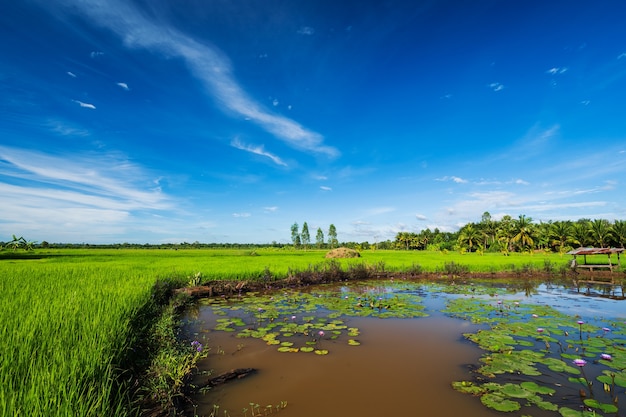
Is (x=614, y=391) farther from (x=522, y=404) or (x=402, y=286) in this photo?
(x=402, y=286)

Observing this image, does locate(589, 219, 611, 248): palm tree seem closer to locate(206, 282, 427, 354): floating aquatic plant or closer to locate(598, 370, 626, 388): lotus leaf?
locate(206, 282, 427, 354): floating aquatic plant

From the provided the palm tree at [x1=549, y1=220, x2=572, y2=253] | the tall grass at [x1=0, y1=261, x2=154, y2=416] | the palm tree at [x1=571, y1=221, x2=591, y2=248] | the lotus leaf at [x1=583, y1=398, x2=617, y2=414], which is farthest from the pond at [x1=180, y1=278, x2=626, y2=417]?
the palm tree at [x1=549, y1=220, x2=572, y2=253]

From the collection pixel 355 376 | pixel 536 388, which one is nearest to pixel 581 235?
pixel 536 388

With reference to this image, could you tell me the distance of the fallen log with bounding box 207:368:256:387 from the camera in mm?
4448

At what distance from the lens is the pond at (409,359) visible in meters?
3.84

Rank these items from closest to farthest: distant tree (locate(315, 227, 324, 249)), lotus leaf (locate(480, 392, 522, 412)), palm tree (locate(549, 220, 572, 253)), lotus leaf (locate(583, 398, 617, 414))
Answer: lotus leaf (locate(583, 398, 617, 414)) → lotus leaf (locate(480, 392, 522, 412)) → palm tree (locate(549, 220, 572, 253)) → distant tree (locate(315, 227, 324, 249))

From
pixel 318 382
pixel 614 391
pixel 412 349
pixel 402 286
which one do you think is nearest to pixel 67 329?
pixel 318 382

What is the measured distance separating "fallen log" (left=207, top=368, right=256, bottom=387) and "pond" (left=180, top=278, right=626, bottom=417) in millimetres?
63

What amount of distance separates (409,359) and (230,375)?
10.9ft

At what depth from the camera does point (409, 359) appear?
216 inches

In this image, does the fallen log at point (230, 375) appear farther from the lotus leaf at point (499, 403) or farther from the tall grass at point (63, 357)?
the lotus leaf at point (499, 403)

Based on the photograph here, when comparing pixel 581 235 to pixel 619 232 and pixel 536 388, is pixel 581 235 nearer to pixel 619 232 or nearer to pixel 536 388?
pixel 619 232

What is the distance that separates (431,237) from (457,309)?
9173 cm

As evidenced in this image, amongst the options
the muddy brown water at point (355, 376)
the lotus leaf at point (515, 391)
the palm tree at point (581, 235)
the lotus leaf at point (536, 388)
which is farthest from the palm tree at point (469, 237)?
the lotus leaf at point (515, 391)
